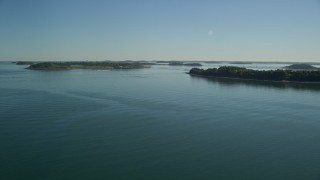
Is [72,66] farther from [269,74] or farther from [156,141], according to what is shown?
[156,141]

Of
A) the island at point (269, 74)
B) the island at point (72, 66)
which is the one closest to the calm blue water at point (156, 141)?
the island at point (269, 74)

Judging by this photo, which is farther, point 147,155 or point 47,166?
point 147,155

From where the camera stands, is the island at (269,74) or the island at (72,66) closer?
the island at (269,74)

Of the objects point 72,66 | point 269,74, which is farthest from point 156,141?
point 72,66

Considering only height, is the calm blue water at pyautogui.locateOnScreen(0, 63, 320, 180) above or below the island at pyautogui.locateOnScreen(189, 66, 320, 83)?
below

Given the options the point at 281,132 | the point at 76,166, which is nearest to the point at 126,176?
the point at 76,166

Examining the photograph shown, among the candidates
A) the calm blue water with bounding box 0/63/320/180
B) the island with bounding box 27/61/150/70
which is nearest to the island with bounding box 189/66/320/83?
the calm blue water with bounding box 0/63/320/180

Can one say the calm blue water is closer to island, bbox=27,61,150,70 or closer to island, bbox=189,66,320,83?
island, bbox=189,66,320,83

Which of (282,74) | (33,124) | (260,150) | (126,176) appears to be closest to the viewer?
(126,176)

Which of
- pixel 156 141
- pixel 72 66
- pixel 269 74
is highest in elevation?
pixel 72 66

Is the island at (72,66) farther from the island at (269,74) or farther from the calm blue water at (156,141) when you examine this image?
the calm blue water at (156,141)

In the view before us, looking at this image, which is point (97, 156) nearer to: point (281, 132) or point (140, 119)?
point (140, 119)
